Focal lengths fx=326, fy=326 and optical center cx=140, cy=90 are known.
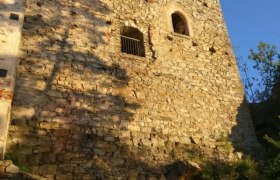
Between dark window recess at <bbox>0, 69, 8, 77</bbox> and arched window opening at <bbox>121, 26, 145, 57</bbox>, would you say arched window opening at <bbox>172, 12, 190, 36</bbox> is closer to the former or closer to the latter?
arched window opening at <bbox>121, 26, 145, 57</bbox>

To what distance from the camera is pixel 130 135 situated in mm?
6410

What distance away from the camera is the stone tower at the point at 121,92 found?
573 centimetres

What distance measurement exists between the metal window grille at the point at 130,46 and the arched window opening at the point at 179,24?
1.67 metres

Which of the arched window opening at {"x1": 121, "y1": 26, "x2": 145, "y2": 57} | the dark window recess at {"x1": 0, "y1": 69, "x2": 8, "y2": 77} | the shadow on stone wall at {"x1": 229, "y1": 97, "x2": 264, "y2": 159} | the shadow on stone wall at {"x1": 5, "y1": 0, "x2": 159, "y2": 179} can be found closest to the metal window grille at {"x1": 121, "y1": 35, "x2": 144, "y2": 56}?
the arched window opening at {"x1": 121, "y1": 26, "x2": 145, "y2": 57}

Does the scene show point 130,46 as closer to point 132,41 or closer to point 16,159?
point 132,41

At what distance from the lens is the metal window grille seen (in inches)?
311

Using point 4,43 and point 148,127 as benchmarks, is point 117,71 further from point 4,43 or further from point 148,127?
point 4,43

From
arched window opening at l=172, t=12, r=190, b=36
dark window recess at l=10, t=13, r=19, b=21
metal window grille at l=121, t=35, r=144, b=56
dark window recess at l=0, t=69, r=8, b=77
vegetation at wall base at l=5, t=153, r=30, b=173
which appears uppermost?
arched window opening at l=172, t=12, r=190, b=36

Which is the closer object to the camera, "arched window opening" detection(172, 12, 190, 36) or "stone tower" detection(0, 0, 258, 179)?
"stone tower" detection(0, 0, 258, 179)

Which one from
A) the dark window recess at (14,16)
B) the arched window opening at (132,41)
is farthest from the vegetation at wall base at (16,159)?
the arched window opening at (132,41)

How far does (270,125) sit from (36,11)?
6.74m

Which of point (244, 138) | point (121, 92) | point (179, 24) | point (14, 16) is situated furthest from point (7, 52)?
point (244, 138)

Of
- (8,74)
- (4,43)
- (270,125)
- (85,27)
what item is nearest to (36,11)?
(85,27)

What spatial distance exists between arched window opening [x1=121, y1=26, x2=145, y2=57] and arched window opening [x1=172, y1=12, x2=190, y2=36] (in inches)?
60.0
